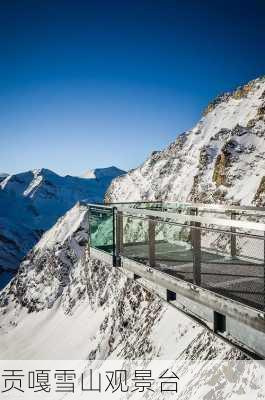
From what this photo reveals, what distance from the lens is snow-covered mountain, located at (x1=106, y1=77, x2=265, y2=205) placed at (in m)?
30.3

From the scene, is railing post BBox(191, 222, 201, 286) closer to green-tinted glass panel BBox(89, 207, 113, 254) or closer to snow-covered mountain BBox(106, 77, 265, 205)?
green-tinted glass panel BBox(89, 207, 113, 254)

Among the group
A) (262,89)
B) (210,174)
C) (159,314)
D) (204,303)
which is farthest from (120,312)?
(204,303)

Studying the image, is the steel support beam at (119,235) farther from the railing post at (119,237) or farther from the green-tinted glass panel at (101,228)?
the green-tinted glass panel at (101,228)

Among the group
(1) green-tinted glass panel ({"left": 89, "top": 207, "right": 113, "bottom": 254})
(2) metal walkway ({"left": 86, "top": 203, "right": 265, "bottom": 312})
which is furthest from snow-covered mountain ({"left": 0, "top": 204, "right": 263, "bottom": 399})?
(2) metal walkway ({"left": 86, "top": 203, "right": 265, "bottom": 312})

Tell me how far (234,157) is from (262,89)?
57.5 feet

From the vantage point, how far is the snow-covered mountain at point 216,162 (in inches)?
1192

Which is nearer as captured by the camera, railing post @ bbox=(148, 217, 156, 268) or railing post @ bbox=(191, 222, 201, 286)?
railing post @ bbox=(191, 222, 201, 286)

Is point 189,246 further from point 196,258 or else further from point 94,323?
point 94,323

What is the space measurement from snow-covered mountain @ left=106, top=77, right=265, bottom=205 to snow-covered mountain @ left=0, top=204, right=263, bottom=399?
37.6 ft

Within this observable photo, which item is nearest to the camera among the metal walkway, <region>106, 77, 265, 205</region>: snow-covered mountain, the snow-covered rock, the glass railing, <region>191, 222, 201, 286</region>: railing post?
the metal walkway

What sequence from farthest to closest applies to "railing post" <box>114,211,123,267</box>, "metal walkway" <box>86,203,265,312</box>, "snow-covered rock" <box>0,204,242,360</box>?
"snow-covered rock" <box>0,204,242,360</box>, "railing post" <box>114,211,123,267</box>, "metal walkway" <box>86,203,265,312</box>

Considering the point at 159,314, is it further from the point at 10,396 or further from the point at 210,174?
the point at 10,396

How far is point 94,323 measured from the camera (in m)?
57.9

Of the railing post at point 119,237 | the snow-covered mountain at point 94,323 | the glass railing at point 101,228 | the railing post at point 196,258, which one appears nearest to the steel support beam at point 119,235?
the railing post at point 119,237
